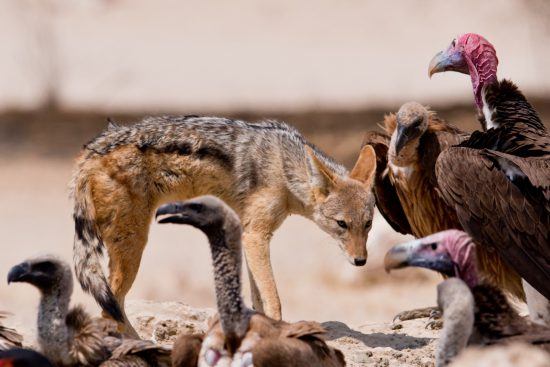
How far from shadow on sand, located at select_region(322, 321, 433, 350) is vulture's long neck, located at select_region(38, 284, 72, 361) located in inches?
95.0

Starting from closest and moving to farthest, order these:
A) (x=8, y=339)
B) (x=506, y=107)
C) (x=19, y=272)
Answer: (x=19, y=272), (x=8, y=339), (x=506, y=107)

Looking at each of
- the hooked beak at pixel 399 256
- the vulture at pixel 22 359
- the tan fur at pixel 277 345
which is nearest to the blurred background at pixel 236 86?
the tan fur at pixel 277 345

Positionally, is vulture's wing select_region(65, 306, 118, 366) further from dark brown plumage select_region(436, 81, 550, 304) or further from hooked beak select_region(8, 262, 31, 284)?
dark brown plumage select_region(436, 81, 550, 304)

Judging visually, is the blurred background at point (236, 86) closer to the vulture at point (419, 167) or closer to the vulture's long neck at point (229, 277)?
the vulture at point (419, 167)

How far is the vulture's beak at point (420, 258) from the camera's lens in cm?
670

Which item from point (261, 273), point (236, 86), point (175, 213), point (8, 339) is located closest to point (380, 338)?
point (261, 273)

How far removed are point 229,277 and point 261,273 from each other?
7.40ft

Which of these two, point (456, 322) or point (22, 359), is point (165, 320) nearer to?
point (22, 359)

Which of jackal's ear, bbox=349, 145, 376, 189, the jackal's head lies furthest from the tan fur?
jackal's ear, bbox=349, 145, 376, 189

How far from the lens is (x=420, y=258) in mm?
6727

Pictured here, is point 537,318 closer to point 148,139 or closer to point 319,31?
point 148,139

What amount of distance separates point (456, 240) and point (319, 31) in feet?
84.0

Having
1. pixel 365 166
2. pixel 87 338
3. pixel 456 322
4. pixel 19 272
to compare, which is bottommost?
pixel 456 322

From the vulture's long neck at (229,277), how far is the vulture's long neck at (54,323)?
0.84 m
